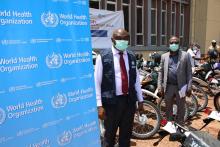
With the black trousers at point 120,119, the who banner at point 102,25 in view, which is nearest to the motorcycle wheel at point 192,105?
the black trousers at point 120,119

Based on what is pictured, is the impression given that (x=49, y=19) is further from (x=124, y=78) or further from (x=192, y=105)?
(x=192, y=105)

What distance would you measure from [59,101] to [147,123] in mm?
3674

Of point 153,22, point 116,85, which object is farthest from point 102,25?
point 116,85

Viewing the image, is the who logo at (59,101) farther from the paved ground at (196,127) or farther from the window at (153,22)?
the window at (153,22)

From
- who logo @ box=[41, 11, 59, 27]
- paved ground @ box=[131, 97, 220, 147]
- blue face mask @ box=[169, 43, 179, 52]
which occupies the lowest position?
paved ground @ box=[131, 97, 220, 147]

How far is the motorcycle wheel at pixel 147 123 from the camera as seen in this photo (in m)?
7.21

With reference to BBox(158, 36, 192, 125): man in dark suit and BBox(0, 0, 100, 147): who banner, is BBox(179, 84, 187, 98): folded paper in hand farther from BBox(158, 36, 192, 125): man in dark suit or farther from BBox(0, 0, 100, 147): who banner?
BBox(0, 0, 100, 147): who banner

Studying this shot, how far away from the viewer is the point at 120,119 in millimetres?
5250

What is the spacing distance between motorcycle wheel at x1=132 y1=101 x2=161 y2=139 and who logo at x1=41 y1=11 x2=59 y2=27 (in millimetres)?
3614

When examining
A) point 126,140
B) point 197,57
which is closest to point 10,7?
point 126,140

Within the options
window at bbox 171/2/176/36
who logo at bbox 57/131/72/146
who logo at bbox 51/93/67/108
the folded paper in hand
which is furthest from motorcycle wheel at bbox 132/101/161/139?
window at bbox 171/2/176/36

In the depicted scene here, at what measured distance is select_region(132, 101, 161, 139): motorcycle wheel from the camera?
721 cm

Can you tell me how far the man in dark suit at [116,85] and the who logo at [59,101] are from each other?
105 cm

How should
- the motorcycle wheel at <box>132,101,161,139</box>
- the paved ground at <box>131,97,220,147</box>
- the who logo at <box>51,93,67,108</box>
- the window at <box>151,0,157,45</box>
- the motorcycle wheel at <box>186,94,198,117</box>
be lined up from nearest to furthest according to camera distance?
the who logo at <box>51,93,67,108</box>
the paved ground at <box>131,97,220,147</box>
the motorcycle wheel at <box>132,101,161,139</box>
the motorcycle wheel at <box>186,94,198,117</box>
the window at <box>151,0,157,45</box>
